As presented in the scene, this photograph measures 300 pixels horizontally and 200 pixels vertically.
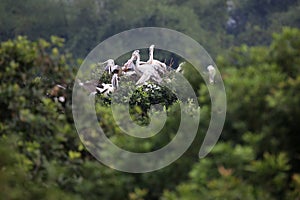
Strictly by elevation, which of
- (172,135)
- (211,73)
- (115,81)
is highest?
(211,73)

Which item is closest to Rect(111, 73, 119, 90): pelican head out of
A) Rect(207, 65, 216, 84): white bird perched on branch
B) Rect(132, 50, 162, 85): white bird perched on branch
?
Rect(132, 50, 162, 85): white bird perched on branch

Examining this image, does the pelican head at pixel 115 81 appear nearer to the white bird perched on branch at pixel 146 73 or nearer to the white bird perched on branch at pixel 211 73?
the white bird perched on branch at pixel 146 73

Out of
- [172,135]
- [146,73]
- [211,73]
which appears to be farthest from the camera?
[146,73]

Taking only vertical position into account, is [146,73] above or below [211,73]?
below

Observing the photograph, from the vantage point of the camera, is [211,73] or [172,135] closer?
[172,135]

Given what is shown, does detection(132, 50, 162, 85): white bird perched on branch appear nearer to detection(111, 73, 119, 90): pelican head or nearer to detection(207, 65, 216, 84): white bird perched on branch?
detection(111, 73, 119, 90): pelican head

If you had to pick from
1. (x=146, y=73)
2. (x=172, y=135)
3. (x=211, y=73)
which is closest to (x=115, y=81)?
(x=146, y=73)

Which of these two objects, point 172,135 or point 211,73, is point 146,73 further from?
point 172,135

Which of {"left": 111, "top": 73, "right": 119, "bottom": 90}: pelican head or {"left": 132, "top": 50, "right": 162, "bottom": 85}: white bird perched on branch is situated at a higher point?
{"left": 132, "top": 50, "right": 162, "bottom": 85}: white bird perched on branch

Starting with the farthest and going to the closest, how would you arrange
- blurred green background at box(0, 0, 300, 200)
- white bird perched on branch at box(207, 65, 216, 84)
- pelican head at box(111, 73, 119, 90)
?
pelican head at box(111, 73, 119, 90) → white bird perched on branch at box(207, 65, 216, 84) → blurred green background at box(0, 0, 300, 200)

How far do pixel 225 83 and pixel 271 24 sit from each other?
32.7 m

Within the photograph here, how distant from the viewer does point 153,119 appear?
3941 millimetres

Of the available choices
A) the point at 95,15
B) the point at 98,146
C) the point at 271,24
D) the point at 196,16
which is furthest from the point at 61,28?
the point at 98,146

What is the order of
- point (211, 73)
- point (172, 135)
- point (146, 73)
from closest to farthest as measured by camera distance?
point (172, 135) → point (211, 73) → point (146, 73)
